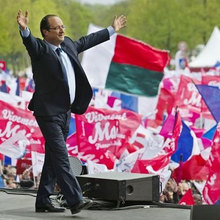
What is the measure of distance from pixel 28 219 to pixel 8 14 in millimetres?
38800

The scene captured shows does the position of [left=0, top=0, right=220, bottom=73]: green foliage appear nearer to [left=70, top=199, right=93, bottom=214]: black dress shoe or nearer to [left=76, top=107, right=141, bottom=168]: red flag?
[left=76, top=107, right=141, bottom=168]: red flag

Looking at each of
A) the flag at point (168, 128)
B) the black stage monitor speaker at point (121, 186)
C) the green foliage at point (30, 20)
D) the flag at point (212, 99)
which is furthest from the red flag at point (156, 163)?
the green foliage at point (30, 20)

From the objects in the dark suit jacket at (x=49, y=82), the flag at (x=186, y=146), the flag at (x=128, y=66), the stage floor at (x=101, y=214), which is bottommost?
the stage floor at (x=101, y=214)

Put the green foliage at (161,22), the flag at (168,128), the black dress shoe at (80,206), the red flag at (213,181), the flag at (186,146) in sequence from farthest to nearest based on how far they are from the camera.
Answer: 1. the green foliage at (161,22)
2. the flag at (168,128)
3. the flag at (186,146)
4. the red flag at (213,181)
5. the black dress shoe at (80,206)

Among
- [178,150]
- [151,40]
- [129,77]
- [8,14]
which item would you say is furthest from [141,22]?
[178,150]

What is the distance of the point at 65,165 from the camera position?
5883 mm

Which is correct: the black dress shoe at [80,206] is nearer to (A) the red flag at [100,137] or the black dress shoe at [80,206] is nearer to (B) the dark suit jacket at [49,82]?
(B) the dark suit jacket at [49,82]

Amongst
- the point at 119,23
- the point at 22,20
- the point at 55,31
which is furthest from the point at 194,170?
the point at 22,20

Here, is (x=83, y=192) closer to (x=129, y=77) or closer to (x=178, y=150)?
(x=178, y=150)

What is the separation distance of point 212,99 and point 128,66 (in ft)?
14.2

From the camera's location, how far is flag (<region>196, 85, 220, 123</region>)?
36.7 ft

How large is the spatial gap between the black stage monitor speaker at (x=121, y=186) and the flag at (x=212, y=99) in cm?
495

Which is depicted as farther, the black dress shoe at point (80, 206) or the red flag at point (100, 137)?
the red flag at point (100, 137)

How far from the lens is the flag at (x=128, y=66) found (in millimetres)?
15133
